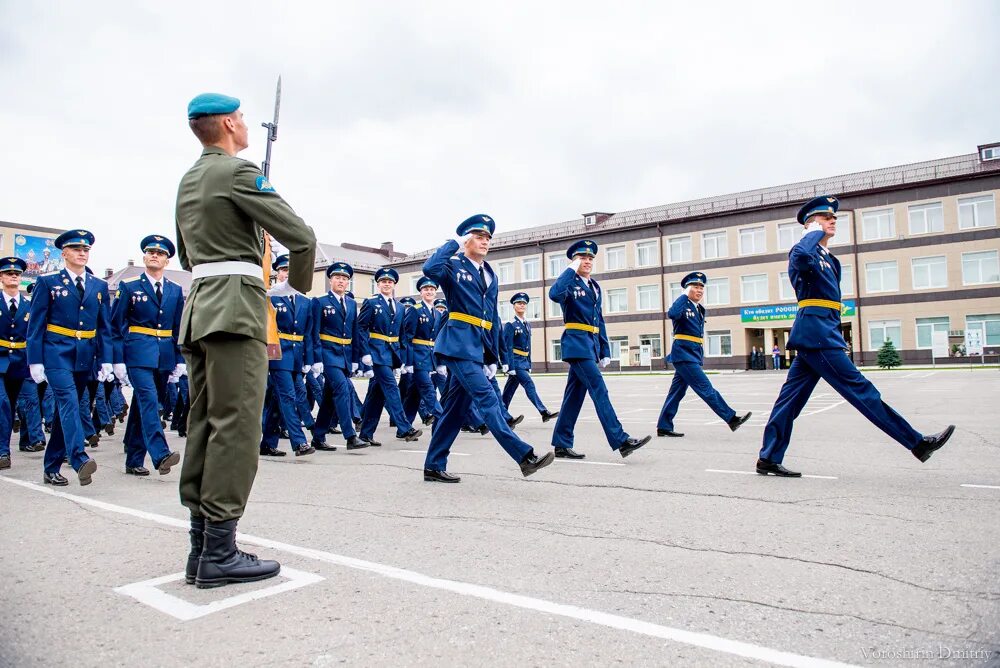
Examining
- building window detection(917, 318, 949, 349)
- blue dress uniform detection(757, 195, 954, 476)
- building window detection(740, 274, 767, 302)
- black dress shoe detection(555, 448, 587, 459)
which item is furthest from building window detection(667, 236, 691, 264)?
blue dress uniform detection(757, 195, 954, 476)

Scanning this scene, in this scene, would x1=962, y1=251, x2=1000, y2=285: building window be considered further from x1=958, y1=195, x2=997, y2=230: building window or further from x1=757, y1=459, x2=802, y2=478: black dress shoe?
x1=757, y1=459, x2=802, y2=478: black dress shoe

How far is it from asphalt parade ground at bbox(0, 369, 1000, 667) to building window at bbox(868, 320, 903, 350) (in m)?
39.4

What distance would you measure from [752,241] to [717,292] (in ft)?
12.7

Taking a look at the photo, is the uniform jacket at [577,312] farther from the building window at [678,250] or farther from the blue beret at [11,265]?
the building window at [678,250]

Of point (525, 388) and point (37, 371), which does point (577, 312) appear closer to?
point (525, 388)

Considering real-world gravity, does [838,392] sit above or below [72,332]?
below

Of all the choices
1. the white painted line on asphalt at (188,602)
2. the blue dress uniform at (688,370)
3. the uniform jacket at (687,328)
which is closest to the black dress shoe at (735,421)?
the blue dress uniform at (688,370)

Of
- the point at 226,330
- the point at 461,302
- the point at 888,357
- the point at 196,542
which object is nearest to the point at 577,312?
the point at 461,302

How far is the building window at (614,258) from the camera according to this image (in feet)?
169

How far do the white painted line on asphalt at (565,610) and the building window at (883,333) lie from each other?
144ft

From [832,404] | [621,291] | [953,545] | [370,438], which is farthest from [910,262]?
[953,545]

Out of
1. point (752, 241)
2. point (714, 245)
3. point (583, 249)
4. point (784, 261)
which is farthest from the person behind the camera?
point (714, 245)

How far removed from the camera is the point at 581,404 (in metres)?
7.73

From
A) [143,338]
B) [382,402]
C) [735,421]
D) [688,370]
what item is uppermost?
[143,338]
